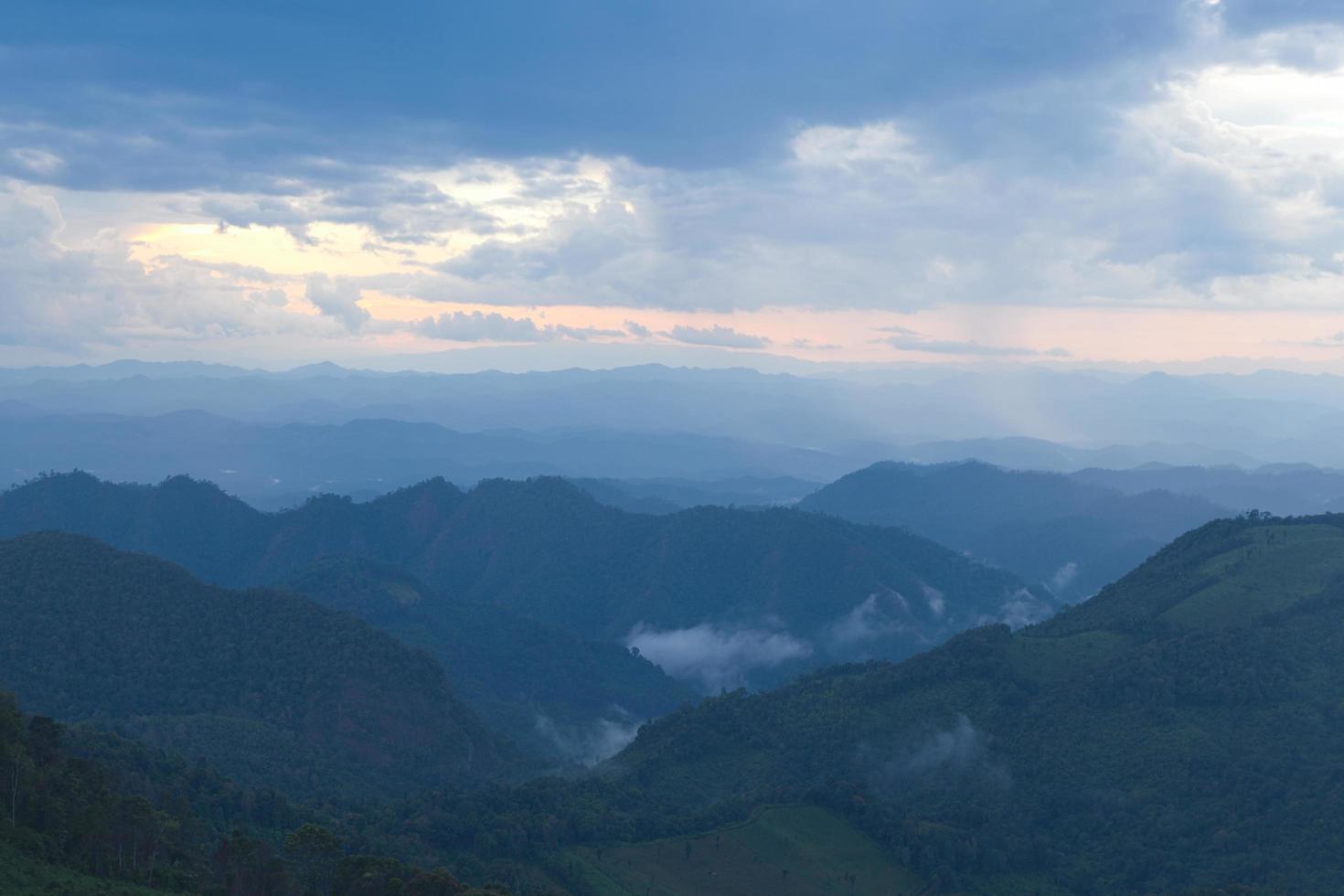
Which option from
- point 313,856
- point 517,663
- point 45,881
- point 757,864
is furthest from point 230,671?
point 45,881

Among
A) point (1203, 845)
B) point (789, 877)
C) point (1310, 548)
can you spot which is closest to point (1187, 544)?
point (1310, 548)

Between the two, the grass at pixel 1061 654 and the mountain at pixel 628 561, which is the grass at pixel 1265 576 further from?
the mountain at pixel 628 561

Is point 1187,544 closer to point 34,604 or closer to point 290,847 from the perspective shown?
point 290,847

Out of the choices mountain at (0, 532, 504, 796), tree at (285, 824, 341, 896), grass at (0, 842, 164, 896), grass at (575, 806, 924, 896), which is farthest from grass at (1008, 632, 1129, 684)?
grass at (0, 842, 164, 896)

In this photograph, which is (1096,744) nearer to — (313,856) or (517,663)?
(313,856)

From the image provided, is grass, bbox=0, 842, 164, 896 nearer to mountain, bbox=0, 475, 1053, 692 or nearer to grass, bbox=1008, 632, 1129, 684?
grass, bbox=1008, 632, 1129, 684

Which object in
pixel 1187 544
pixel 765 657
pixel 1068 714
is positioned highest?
pixel 1187 544
